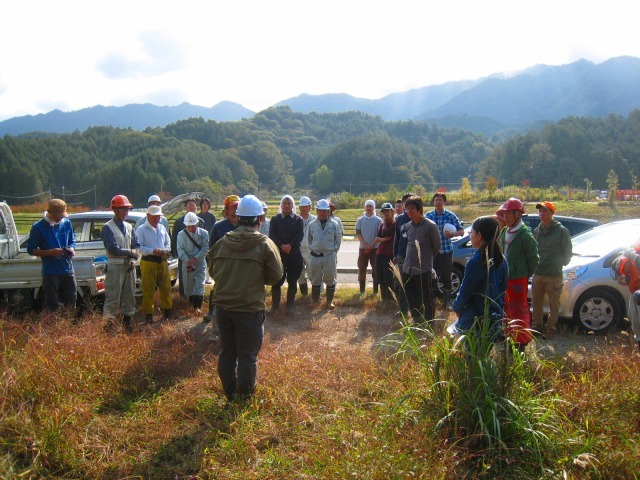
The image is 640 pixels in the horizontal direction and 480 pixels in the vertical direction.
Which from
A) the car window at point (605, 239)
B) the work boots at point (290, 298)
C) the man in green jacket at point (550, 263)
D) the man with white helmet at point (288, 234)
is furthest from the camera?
the work boots at point (290, 298)

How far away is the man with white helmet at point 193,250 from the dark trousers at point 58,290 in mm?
1492

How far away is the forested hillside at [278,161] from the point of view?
7231 cm

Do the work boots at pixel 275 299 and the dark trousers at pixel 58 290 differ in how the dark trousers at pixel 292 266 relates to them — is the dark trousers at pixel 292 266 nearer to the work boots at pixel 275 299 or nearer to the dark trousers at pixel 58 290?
the work boots at pixel 275 299

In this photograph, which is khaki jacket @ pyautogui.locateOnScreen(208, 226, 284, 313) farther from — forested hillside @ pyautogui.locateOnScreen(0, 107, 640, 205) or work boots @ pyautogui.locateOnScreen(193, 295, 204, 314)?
forested hillside @ pyautogui.locateOnScreen(0, 107, 640, 205)

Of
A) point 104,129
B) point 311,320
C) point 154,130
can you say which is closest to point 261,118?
point 154,130

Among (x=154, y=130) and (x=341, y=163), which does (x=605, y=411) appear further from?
(x=154, y=130)

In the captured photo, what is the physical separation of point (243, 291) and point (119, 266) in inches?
117

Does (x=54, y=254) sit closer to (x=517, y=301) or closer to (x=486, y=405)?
(x=486, y=405)

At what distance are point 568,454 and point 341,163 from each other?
100 meters

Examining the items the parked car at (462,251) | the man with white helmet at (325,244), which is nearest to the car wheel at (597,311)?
the parked car at (462,251)

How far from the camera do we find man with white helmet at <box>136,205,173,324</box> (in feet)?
21.5

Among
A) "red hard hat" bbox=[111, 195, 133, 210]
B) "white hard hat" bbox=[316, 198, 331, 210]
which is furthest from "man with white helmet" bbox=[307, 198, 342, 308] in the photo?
"red hard hat" bbox=[111, 195, 133, 210]

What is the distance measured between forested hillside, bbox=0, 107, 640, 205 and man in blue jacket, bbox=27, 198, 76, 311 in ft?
167

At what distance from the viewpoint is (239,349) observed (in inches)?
163
